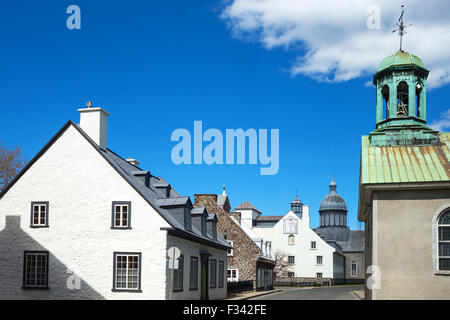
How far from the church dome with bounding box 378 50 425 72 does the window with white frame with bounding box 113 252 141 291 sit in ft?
45.9

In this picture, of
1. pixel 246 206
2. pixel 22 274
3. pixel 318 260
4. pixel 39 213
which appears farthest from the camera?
pixel 246 206

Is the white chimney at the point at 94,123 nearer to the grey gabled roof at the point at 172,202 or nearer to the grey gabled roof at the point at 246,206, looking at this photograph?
the grey gabled roof at the point at 172,202

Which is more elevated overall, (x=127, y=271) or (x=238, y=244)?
(x=127, y=271)

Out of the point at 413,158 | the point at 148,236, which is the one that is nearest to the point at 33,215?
the point at 148,236

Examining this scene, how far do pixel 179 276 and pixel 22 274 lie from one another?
23.2 ft

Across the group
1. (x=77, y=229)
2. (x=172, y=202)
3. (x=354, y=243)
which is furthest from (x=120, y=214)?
(x=354, y=243)

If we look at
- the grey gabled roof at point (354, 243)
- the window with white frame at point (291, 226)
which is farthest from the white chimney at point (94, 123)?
the grey gabled roof at point (354, 243)

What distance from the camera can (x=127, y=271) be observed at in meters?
23.5

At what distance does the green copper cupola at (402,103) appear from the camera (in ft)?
77.4

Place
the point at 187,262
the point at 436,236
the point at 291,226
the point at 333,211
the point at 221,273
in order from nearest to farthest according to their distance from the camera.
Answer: the point at 436,236
the point at 187,262
the point at 221,273
the point at 291,226
the point at 333,211

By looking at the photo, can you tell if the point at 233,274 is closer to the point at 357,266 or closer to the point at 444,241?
the point at 444,241

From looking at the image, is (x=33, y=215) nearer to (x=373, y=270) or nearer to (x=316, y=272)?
(x=373, y=270)

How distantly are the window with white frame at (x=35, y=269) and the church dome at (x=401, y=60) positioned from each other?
1760 centimetres

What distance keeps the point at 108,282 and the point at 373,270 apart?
36.5ft
